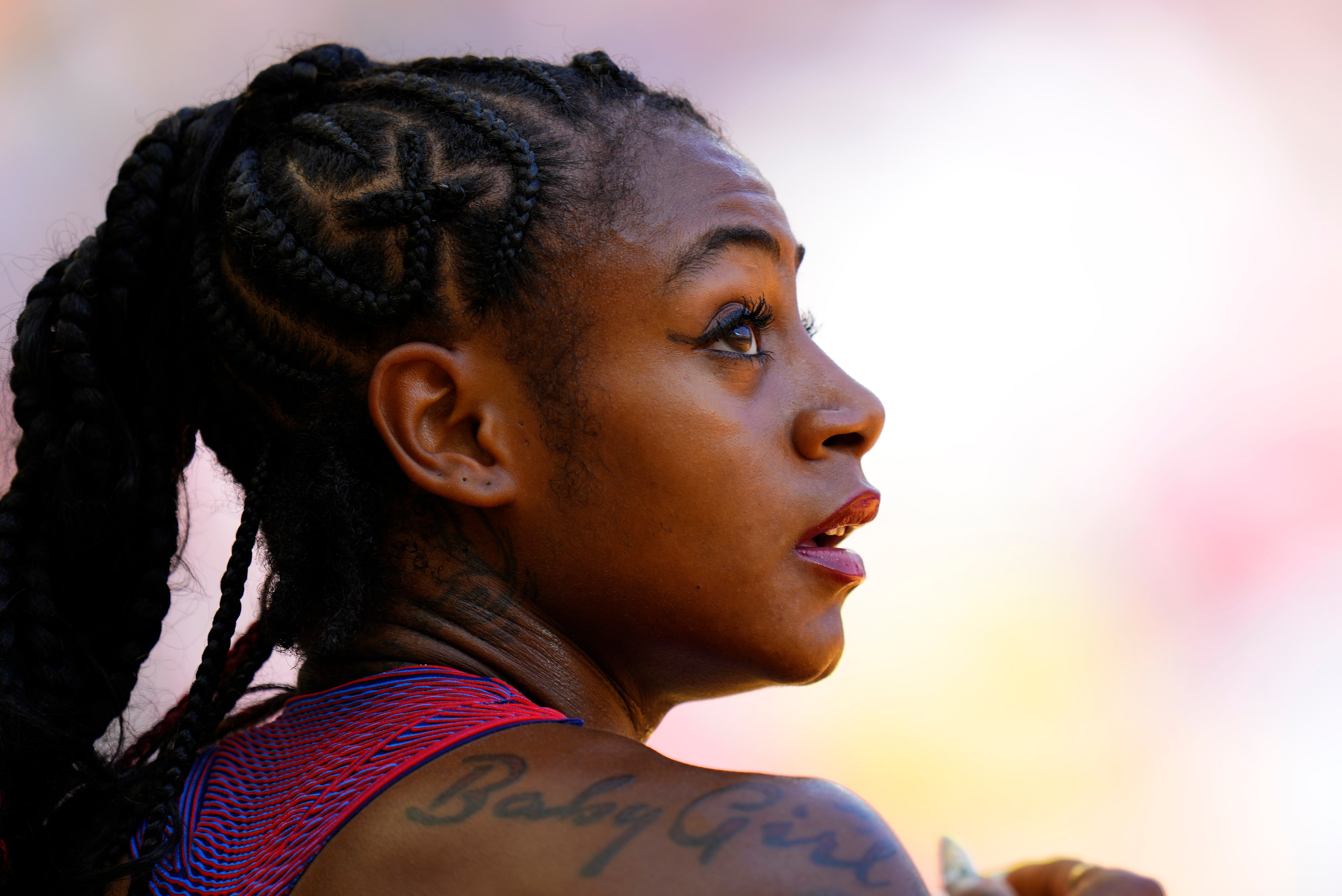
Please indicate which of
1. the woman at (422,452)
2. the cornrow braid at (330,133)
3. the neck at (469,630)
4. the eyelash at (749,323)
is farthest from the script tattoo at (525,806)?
the cornrow braid at (330,133)

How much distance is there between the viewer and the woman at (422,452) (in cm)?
125

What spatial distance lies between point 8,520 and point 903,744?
264 cm

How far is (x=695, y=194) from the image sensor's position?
1367 mm

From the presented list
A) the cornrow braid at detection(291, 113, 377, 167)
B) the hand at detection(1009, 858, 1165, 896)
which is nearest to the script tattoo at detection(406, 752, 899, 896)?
the hand at detection(1009, 858, 1165, 896)

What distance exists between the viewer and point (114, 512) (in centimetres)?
137

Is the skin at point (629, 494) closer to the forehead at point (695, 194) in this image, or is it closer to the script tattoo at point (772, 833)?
the forehead at point (695, 194)

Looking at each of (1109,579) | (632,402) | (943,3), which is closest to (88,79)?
(943,3)

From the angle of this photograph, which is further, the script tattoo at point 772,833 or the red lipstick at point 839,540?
the red lipstick at point 839,540

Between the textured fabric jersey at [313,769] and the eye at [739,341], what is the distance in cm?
45

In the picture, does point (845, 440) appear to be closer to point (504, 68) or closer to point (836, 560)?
point (836, 560)

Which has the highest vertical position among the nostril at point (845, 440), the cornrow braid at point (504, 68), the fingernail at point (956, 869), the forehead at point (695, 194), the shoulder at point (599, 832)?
the cornrow braid at point (504, 68)

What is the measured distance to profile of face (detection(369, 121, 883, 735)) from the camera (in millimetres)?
1257

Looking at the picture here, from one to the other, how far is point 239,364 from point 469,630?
45 centimetres

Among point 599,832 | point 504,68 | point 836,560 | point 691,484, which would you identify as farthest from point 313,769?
point 504,68
